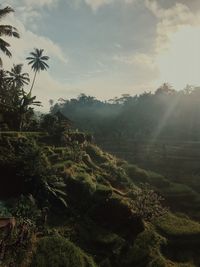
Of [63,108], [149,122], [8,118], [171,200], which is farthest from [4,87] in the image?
[63,108]

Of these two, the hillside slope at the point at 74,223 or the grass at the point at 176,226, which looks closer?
the hillside slope at the point at 74,223

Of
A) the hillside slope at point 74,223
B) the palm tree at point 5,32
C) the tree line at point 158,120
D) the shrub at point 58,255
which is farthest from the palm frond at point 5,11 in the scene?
the tree line at point 158,120

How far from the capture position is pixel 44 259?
16938 mm

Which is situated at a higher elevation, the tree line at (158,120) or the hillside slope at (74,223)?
the tree line at (158,120)

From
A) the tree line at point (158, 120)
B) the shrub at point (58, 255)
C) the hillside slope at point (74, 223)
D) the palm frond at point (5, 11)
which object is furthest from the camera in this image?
the tree line at point (158, 120)

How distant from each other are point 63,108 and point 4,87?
101 meters

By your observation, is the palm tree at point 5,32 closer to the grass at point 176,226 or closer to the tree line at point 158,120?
the grass at point 176,226

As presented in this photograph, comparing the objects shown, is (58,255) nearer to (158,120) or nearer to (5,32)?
(5,32)

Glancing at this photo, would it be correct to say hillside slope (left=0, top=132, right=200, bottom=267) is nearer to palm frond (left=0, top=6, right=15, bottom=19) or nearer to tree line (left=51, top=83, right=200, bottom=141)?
palm frond (left=0, top=6, right=15, bottom=19)

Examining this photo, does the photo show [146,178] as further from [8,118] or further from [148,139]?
[148,139]

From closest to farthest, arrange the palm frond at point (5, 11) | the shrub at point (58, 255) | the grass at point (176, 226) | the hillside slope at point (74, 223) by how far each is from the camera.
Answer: the shrub at point (58, 255), the hillside slope at point (74, 223), the grass at point (176, 226), the palm frond at point (5, 11)

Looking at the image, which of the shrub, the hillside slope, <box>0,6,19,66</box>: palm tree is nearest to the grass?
the hillside slope

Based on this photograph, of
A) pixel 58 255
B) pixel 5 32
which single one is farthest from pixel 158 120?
pixel 58 255

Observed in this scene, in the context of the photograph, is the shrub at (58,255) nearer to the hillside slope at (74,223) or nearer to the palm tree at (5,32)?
the hillside slope at (74,223)
